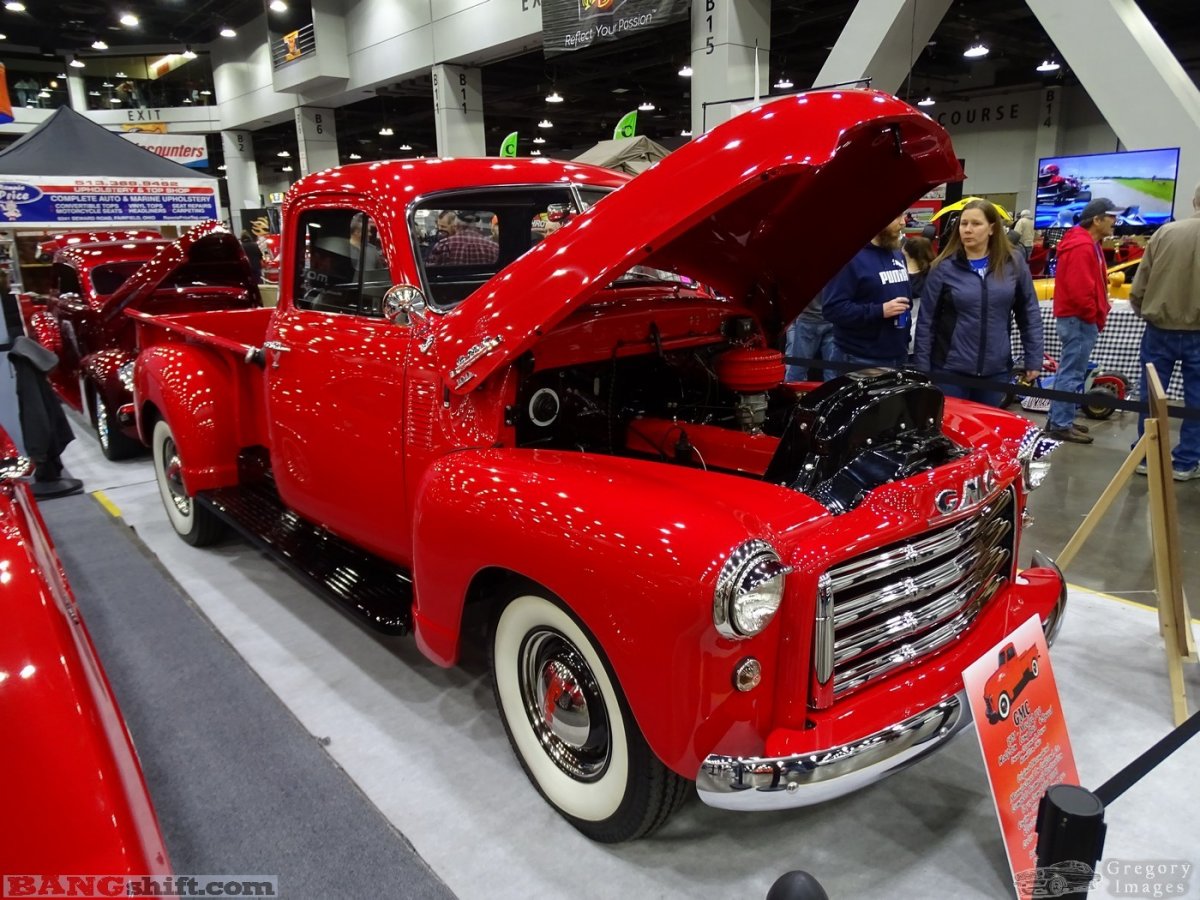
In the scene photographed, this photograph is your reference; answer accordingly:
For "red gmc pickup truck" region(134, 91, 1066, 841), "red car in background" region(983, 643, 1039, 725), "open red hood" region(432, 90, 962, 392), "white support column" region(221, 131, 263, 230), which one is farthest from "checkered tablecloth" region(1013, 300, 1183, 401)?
"white support column" region(221, 131, 263, 230)

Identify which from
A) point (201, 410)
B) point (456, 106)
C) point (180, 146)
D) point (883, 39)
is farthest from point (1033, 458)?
point (180, 146)

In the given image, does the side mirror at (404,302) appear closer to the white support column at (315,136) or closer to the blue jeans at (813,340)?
the blue jeans at (813,340)

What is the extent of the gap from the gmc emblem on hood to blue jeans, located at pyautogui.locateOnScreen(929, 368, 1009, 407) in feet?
7.83

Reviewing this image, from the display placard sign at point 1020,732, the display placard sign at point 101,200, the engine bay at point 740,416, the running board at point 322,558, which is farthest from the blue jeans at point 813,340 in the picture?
the display placard sign at point 101,200

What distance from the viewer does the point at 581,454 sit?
2436 millimetres

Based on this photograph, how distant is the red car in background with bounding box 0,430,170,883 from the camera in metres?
1.44

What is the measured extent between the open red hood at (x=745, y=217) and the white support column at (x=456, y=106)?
12113mm

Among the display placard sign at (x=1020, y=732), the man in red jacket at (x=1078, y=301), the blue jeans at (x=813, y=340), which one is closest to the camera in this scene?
the display placard sign at (x=1020, y=732)

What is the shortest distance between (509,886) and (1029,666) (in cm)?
150

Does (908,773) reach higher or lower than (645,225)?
lower

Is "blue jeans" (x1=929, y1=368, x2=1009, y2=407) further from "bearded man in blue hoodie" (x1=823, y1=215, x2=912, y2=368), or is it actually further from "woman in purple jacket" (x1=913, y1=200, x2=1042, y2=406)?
"bearded man in blue hoodie" (x1=823, y1=215, x2=912, y2=368)

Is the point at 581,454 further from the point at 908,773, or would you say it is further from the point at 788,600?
the point at 908,773

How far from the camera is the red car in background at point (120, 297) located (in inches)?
236

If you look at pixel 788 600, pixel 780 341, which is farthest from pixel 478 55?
pixel 788 600
